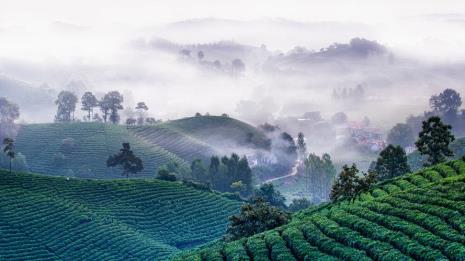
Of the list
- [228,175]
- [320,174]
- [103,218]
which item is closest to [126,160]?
[228,175]

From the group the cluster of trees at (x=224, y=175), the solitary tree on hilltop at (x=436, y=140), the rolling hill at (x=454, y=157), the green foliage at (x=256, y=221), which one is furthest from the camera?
the cluster of trees at (x=224, y=175)

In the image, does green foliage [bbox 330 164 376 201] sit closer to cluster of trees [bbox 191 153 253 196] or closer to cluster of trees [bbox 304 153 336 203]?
cluster of trees [bbox 191 153 253 196]

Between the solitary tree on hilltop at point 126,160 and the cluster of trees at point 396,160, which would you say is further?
the solitary tree on hilltop at point 126,160

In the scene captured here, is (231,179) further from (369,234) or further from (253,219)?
(369,234)

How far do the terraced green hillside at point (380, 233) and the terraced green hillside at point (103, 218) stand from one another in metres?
45.7

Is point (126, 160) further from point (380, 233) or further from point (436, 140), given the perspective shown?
point (380, 233)

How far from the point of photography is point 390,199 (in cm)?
6606

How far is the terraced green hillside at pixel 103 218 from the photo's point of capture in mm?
105812

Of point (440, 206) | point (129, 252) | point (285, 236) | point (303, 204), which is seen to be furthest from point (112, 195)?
point (440, 206)

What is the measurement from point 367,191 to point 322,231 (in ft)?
73.4

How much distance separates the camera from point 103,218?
4673 inches

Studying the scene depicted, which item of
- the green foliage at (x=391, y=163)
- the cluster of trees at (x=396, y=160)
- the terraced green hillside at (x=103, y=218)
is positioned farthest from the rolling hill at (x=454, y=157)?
the cluster of trees at (x=396, y=160)

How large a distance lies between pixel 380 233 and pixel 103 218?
7125cm

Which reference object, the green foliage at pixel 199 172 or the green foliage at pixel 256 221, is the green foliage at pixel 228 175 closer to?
the green foliage at pixel 199 172
